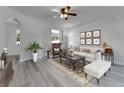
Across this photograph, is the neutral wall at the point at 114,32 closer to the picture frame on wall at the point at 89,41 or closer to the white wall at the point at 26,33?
the picture frame on wall at the point at 89,41

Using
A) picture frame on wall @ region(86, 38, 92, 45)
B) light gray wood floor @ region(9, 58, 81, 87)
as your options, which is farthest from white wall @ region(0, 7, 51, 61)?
picture frame on wall @ region(86, 38, 92, 45)

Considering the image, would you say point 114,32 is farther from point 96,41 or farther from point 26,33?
point 26,33

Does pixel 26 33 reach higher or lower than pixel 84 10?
lower

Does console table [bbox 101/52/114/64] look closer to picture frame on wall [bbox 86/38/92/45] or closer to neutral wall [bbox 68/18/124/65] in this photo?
neutral wall [bbox 68/18/124/65]

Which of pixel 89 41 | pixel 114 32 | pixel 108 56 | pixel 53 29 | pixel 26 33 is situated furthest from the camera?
pixel 53 29

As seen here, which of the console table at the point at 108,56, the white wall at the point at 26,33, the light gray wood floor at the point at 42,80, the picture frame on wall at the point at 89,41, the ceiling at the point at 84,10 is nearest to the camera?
the light gray wood floor at the point at 42,80

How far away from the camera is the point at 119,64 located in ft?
18.1

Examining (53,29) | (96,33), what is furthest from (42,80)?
(53,29)

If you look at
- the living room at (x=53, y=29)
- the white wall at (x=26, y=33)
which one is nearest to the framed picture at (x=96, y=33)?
the living room at (x=53, y=29)

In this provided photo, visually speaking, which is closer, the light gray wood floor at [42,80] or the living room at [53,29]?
the light gray wood floor at [42,80]

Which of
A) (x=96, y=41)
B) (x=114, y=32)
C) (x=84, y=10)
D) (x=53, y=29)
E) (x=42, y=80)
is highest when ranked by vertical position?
(x=84, y=10)

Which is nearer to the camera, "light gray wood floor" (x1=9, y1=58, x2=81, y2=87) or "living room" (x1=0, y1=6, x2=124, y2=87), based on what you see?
"light gray wood floor" (x1=9, y1=58, x2=81, y2=87)

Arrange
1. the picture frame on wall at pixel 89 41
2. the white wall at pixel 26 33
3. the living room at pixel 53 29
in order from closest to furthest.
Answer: the living room at pixel 53 29, the white wall at pixel 26 33, the picture frame on wall at pixel 89 41
